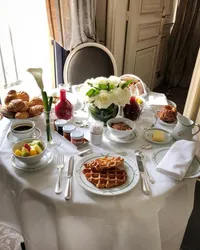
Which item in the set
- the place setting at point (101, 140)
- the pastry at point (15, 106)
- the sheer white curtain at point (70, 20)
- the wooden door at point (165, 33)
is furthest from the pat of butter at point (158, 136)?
the wooden door at point (165, 33)

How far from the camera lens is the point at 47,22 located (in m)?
1.81

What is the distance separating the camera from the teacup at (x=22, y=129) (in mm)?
900

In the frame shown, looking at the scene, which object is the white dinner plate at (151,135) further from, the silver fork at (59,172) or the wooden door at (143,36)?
the wooden door at (143,36)

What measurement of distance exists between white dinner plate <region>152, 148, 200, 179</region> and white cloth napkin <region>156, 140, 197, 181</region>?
3cm

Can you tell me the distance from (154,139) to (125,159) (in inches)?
8.0

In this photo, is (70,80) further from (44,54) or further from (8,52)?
(8,52)

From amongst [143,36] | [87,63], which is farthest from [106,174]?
[143,36]

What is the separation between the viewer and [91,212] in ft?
2.20

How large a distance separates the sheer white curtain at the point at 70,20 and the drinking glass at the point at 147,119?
3.26 ft

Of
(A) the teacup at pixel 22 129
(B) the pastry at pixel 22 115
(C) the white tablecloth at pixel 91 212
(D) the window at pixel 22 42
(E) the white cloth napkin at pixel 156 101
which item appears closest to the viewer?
(C) the white tablecloth at pixel 91 212

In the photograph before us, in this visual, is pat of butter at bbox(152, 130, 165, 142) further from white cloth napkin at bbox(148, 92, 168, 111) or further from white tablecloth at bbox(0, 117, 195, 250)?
white cloth napkin at bbox(148, 92, 168, 111)

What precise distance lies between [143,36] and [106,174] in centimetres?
220

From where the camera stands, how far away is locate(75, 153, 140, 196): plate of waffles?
71cm

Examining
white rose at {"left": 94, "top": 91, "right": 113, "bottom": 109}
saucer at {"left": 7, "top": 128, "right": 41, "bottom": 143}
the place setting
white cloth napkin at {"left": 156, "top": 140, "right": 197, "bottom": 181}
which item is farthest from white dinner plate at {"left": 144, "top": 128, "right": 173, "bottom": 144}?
saucer at {"left": 7, "top": 128, "right": 41, "bottom": 143}
